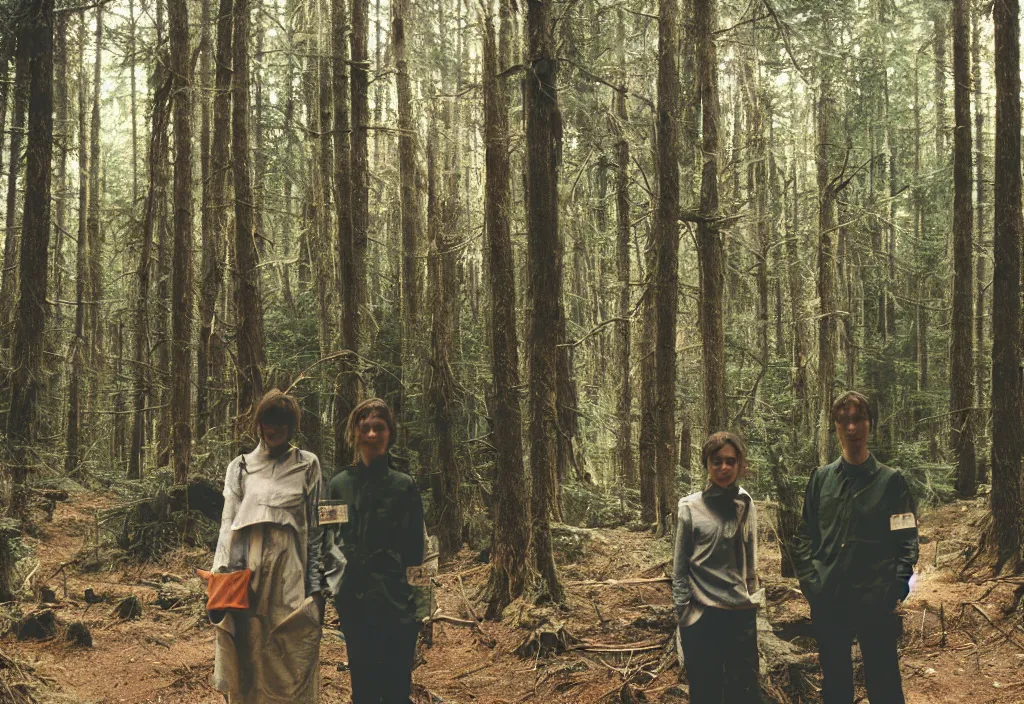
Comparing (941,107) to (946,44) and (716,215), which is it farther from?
(716,215)

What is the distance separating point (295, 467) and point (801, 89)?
3800 centimetres

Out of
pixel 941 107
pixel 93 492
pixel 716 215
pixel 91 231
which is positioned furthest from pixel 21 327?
pixel 941 107

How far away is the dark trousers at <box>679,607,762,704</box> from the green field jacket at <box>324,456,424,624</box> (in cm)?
158

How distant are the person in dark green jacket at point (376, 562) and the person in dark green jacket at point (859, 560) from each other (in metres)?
2.27

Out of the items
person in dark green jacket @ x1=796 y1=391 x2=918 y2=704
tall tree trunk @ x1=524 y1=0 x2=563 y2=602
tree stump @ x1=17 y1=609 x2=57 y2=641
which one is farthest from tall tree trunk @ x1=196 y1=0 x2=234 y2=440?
person in dark green jacket @ x1=796 y1=391 x2=918 y2=704

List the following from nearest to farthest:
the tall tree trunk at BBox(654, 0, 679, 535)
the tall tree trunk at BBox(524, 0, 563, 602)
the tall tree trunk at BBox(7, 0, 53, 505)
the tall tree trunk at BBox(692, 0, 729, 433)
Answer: the tall tree trunk at BBox(7, 0, 53, 505) → the tall tree trunk at BBox(524, 0, 563, 602) → the tall tree trunk at BBox(692, 0, 729, 433) → the tall tree trunk at BBox(654, 0, 679, 535)

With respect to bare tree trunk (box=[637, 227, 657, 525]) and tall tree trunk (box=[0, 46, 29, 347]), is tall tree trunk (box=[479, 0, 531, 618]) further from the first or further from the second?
tall tree trunk (box=[0, 46, 29, 347])

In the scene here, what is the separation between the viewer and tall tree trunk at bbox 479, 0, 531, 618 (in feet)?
32.1

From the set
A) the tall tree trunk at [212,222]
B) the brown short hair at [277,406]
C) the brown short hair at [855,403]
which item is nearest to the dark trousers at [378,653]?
the brown short hair at [277,406]

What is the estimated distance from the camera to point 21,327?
920 centimetres

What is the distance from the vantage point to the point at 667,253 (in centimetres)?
1129

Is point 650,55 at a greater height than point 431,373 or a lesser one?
greater

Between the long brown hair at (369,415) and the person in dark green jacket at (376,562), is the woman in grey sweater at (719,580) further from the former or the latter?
the long brown hair at (369,415)

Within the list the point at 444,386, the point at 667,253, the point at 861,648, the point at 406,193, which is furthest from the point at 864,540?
the point at 406,193
